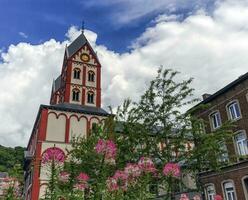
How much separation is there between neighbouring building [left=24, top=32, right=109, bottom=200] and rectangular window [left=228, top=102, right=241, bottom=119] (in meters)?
15.5

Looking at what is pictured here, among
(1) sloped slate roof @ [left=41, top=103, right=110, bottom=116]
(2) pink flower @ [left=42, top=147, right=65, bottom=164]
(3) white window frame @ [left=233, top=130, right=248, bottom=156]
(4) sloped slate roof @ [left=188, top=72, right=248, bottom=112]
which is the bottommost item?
(2) pink flower @ [left=42, top=147, right=65, bottom=164]

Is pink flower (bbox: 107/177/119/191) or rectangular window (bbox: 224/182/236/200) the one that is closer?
pink flower (bbox: 107/177/119/191)

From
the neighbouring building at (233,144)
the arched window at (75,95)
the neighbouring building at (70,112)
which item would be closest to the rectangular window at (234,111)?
the neighbouring building at (233,144)

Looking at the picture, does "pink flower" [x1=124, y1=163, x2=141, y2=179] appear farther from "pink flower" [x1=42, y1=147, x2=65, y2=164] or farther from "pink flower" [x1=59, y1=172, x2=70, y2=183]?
"pink flower" [x1=42, y1=147, x2=65, y2=164]

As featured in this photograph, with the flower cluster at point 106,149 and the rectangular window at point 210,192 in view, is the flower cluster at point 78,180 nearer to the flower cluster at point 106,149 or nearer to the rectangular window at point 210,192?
the flower cluster at point 106,149

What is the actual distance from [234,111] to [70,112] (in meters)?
20.0

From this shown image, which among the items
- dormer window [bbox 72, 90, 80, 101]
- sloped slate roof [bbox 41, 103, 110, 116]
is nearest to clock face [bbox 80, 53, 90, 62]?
dormer window [bbox 72, 90, 80, 101]

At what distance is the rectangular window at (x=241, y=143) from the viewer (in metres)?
20.9

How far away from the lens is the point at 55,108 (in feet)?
109

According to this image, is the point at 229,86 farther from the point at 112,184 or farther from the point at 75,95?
the point at 75,95

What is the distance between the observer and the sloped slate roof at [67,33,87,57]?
42688mm

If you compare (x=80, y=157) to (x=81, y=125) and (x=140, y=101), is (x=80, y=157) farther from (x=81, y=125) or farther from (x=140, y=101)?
(x=81, y=125)

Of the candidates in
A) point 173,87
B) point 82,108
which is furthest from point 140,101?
point 82,108

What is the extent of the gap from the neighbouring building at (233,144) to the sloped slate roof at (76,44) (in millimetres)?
25899
